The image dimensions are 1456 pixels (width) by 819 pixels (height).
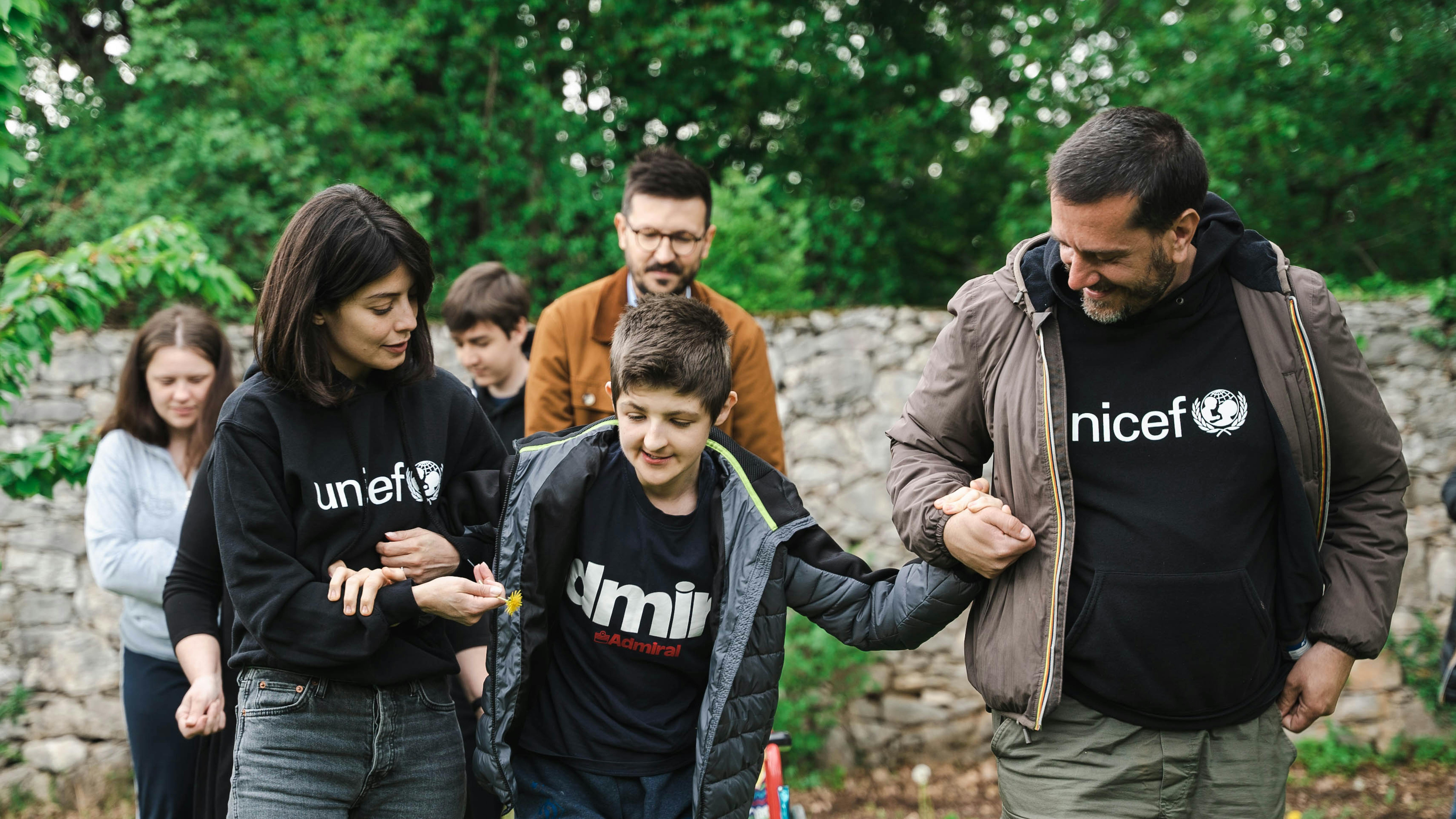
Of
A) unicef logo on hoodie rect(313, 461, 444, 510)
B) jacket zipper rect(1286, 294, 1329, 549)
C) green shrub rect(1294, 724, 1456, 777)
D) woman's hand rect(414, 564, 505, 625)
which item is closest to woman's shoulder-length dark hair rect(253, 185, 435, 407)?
unicef logo on hoodie rect(313, 461, 444, 510)

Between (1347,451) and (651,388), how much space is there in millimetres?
1466

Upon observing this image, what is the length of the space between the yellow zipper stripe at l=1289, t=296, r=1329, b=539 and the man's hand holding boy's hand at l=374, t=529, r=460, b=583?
1843mm

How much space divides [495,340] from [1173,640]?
2.54 meters

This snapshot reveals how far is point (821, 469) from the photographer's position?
5.91 m

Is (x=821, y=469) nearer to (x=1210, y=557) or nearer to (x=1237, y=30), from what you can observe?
(x=1210, y=557)

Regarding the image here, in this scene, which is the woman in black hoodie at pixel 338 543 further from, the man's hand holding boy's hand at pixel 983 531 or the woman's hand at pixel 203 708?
the man's hand holding boy's hand at pixel 983 531

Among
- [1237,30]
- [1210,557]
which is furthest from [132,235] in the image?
[1237,30]

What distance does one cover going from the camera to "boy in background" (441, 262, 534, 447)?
3.68 m

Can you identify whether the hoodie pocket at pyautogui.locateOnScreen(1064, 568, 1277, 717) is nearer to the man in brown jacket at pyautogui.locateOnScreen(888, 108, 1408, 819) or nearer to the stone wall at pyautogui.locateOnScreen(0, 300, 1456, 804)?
the man in brown jacket at pyautogui.locateOnScreen(888, 108, 1408, 819)

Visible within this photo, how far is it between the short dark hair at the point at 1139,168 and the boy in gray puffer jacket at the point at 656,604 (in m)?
0.82

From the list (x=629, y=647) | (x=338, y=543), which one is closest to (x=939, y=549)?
(x=629, y=647)

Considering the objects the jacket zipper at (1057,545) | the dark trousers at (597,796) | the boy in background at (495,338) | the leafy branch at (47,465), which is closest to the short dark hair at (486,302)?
the boy in background at (495,338)

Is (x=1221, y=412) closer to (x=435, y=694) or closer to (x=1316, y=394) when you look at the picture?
(x=1316, y=394)

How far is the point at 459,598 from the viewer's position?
2035 millimetres
